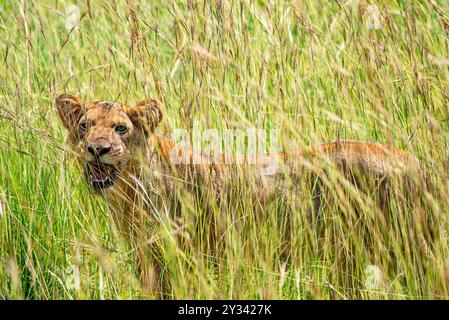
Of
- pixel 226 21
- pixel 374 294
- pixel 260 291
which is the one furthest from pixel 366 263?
pixel 226 21

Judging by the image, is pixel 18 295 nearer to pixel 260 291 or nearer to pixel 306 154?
pixel 260 291

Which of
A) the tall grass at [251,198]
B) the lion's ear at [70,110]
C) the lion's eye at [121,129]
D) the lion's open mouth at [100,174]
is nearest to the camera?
the tall grass at [251,198]

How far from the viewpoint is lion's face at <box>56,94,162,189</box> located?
4070mm

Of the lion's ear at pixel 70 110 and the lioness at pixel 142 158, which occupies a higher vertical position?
the lion's ear at pixel 70 110

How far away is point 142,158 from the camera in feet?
13.9

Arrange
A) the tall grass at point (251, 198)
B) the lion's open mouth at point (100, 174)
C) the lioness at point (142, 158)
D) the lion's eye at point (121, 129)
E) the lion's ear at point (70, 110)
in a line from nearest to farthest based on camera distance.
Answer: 1. the tall grass at point (251, 198)
2. the lioness at point (142, 158)
3. the lion's open mouth at point (100, 174)
4. the lion's ear at point (70, 110)
5. the lion's eye at point (121, 129)

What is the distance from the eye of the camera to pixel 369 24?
4230 millimetres

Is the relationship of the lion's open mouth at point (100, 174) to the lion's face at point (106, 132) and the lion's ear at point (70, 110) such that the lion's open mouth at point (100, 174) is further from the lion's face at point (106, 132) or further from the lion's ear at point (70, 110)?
the lion's ear at point (70, 110)

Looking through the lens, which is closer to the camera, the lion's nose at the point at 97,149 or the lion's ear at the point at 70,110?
the lion's nose at the point at 97,149

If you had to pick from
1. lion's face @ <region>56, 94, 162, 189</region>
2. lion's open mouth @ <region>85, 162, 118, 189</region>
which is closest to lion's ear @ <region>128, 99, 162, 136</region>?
lion's face @ <region>56, 94, 162, 189</region>

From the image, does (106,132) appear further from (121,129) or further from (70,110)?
(70,110)

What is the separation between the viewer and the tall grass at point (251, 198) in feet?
11.7

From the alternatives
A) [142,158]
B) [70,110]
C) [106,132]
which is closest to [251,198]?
[142,158]

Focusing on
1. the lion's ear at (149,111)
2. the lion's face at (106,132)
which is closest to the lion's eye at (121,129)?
the lion's face at (106,132)
